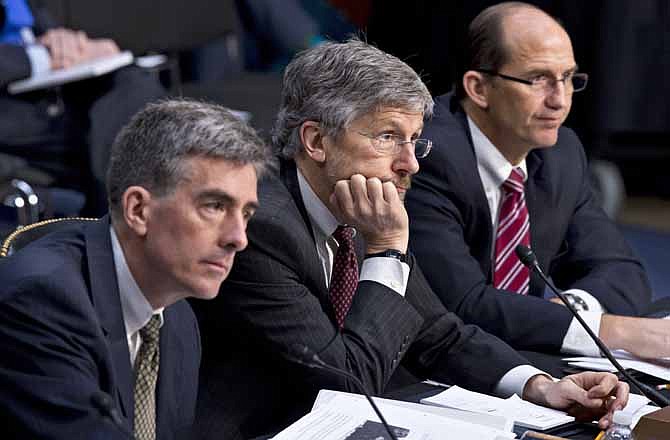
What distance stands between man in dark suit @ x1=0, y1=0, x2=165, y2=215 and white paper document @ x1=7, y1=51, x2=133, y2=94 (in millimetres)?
34

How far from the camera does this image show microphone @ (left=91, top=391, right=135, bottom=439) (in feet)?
5.21

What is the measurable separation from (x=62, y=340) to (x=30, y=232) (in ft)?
1.52

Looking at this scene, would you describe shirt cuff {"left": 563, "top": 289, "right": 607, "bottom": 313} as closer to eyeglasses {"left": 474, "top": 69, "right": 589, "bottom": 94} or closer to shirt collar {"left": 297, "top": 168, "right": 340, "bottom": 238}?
eyeglasses {"left": 474, "top": 69, "right": 589, "bottom": 94}

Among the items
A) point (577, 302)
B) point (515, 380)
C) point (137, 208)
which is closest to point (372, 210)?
point (515, 380)

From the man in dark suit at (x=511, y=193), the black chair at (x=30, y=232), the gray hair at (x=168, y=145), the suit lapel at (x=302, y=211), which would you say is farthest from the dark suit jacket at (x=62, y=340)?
the man in dark suit at (x=511, y=193)

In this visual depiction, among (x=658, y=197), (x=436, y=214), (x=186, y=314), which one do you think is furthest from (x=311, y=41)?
(x=186, y=314)

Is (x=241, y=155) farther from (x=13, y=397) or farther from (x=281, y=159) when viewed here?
(x=281, y=159)

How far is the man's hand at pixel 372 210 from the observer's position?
89.2 inches

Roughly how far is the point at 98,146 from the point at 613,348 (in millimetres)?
2331

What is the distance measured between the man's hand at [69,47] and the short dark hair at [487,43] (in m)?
1.75

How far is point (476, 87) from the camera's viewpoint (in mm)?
3023

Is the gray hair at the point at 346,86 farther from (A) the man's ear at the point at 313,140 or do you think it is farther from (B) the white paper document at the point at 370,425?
(B) the white paper document at the point at 370,425

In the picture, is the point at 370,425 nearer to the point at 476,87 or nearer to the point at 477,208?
the point at 477,208

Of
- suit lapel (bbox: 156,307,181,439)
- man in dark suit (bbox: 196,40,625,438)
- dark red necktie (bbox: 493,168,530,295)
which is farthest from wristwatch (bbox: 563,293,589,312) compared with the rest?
suit lapel (bbox: 156,307,181,439)
